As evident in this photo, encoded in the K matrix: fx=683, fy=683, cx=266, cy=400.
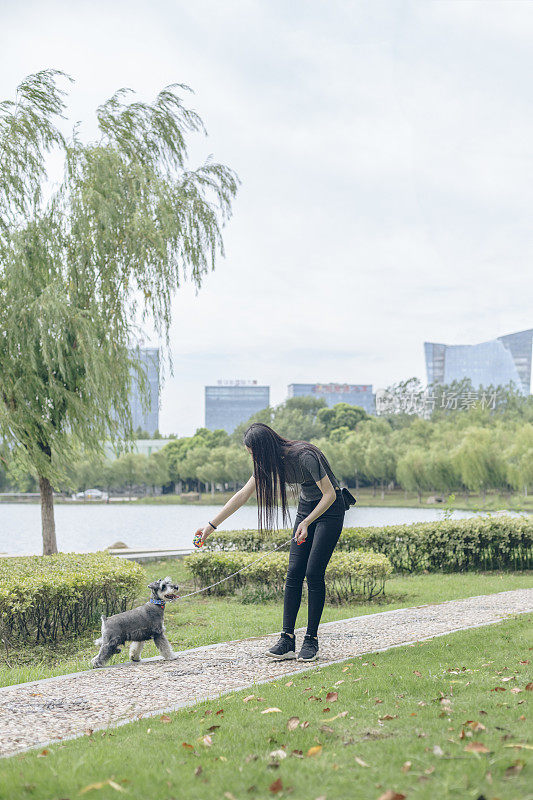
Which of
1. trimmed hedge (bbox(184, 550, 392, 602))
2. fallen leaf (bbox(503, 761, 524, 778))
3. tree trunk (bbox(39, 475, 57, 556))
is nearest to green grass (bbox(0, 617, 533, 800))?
fallen leaf (bbox(503, 761, 524, 778))

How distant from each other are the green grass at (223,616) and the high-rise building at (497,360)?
135633 mm

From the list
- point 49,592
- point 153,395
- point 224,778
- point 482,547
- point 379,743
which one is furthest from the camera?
point 482,547

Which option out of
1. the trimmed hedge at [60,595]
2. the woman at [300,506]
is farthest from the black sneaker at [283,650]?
the trimmed hedge at [60,595]

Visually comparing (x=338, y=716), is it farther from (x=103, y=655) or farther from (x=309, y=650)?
(x=103, y=655)

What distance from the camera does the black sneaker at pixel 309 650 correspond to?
4.58 meters

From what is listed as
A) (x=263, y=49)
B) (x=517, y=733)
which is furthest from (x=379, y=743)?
(x=263, y=49)

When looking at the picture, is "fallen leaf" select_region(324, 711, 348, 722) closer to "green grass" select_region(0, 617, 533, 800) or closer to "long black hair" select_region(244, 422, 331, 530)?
"green grass" select_region(0, 617, 533, 800)

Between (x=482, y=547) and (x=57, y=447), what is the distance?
6834mm

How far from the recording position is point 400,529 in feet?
35.4

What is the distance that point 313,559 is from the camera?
4.54 meters

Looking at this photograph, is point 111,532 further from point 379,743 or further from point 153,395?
point 379,743

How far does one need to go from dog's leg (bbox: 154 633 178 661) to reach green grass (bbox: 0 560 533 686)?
55cm

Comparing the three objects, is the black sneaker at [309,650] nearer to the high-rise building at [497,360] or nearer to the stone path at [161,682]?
the stone path at [161,682]

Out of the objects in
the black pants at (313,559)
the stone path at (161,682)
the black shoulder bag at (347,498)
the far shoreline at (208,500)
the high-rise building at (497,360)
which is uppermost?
the high-rise building at (497,360)
